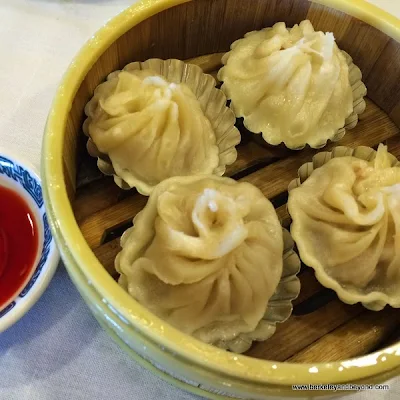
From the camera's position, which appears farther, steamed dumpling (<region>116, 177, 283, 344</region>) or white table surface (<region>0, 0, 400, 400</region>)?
white table surface (<region>0, 0, 400, 400</region>)

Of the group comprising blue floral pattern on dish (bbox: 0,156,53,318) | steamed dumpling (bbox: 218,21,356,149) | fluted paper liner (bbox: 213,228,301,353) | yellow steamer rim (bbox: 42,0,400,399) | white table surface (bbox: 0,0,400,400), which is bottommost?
white table surface (bbox: 0,0,400,400)

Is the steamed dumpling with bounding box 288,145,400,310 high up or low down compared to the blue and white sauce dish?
up

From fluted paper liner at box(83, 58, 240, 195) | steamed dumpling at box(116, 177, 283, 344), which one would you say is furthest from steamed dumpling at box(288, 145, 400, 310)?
fluted paper liner at box(83, 58, 240, 195)

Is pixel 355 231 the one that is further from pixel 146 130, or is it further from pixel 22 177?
pixel 22 177

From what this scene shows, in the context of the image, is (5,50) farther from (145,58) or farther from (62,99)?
(62,99)

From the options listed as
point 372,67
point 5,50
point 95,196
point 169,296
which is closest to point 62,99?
point 95,196

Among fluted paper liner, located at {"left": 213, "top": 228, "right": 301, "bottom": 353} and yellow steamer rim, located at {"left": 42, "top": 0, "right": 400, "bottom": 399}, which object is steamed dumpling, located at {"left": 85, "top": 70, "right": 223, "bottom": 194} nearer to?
yellow steamer rim, located at {"left": 42, "top": 0, "right": 400, "bottom": 399}

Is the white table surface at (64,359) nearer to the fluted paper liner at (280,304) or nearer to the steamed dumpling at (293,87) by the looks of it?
the fluted paper liner at (280,304)
